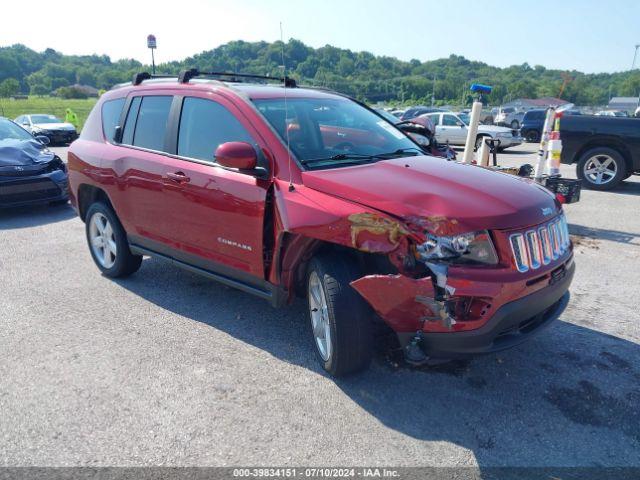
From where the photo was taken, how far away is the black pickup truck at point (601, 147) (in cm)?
929

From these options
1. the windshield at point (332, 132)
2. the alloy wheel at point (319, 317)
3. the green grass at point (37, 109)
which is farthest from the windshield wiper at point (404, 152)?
the green grass at point (37, 109)

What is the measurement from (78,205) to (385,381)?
388cm

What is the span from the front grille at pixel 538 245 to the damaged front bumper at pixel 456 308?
0.32ft

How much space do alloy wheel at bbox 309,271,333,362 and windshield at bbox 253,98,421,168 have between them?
2.60ft

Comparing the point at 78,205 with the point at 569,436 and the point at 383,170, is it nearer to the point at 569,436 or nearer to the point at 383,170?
the point at 383,170

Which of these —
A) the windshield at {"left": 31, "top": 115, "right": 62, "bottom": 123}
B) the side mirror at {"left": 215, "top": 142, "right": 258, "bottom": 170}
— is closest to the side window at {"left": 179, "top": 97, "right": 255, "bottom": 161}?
the side mirror at {"left": 215, "top": 142, "right": 258, "bottom": 170}

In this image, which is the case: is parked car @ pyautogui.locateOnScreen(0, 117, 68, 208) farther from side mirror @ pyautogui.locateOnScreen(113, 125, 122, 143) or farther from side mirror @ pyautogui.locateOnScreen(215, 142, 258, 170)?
side mirror @ pyautogui.locateOnScreen(215, 142, 258, 170)

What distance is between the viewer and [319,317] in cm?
327

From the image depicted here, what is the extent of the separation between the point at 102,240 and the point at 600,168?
9123mm

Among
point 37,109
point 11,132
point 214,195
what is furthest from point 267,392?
point 37,109

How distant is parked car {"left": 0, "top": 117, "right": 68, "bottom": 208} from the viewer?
753 centimetres

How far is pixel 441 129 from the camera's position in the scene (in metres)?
19.8

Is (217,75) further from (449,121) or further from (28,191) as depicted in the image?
(449,121)

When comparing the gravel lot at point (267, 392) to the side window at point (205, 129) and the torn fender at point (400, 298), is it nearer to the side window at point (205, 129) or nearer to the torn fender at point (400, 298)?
the torn fender at point (400, 298)
